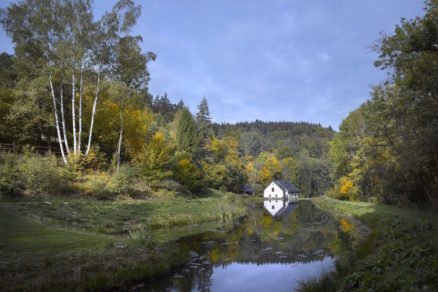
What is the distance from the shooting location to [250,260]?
15039 millimetres

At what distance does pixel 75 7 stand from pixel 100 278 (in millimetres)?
25187

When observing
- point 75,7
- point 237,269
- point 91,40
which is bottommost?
point 237,269

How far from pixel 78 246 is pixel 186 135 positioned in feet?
137

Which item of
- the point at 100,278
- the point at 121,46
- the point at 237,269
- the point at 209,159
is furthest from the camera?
the point at 209,159

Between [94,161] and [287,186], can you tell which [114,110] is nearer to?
[94,161]

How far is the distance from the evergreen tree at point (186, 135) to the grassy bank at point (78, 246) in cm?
2990

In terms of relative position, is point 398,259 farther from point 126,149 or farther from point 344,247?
point 126,149

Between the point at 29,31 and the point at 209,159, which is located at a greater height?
the point at 29,31

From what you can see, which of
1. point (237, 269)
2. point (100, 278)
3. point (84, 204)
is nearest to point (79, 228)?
point (84, 204)

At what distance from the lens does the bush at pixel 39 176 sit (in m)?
21.0

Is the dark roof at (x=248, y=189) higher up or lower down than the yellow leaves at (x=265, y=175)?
lower down

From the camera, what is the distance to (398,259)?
8258 mm

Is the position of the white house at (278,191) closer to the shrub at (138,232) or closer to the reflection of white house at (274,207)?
the reflection of white house at (274,207)

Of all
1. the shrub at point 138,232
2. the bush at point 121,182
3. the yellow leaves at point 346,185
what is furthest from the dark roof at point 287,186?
the shrub at point 138,232
